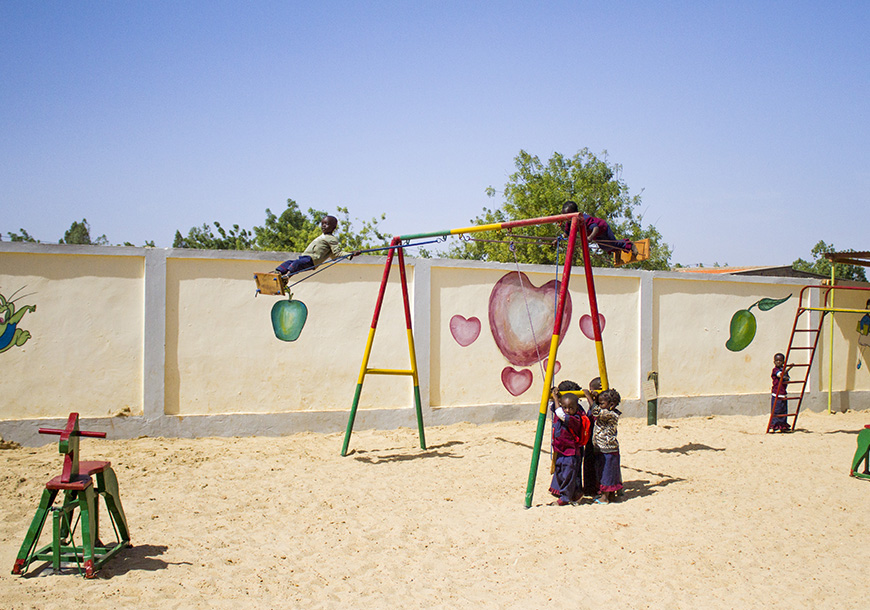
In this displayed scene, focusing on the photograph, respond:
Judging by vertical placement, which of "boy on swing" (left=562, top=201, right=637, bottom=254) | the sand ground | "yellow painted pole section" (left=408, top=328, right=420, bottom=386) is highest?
"boy on swing" (left=562, top=201, right=637, bottom=254)

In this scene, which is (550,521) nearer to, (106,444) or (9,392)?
(106,444)

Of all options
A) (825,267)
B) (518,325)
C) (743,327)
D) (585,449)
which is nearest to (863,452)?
(585,449)

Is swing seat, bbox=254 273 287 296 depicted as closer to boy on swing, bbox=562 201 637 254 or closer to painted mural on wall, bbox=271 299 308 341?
painted mural on wall, bbox=271 299 308 341

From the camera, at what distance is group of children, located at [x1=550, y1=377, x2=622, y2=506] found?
5.21 m

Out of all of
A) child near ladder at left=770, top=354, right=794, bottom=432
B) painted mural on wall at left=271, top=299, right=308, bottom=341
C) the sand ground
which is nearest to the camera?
the sand ground

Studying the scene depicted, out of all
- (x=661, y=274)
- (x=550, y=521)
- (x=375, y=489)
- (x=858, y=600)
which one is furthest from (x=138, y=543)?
(x=661, y=274)

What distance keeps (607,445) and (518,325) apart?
366 cm

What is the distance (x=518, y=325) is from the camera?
8.89 m

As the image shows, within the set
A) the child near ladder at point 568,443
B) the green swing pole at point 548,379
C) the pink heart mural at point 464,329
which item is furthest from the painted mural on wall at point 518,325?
the green swing pole at point 548,379

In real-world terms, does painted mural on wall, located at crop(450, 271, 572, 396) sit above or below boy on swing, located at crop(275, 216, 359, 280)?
below

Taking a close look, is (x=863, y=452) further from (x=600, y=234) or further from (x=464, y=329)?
(x=464, y=329)

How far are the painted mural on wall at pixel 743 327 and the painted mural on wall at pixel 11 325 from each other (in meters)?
9.59

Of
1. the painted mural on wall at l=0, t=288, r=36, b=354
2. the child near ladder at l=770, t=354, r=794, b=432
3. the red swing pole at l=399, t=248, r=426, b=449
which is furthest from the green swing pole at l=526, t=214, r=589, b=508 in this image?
the painted mural on wall at l=0, t=288, r=36, b=354

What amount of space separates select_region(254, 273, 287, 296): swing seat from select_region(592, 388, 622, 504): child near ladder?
3.18 meters
